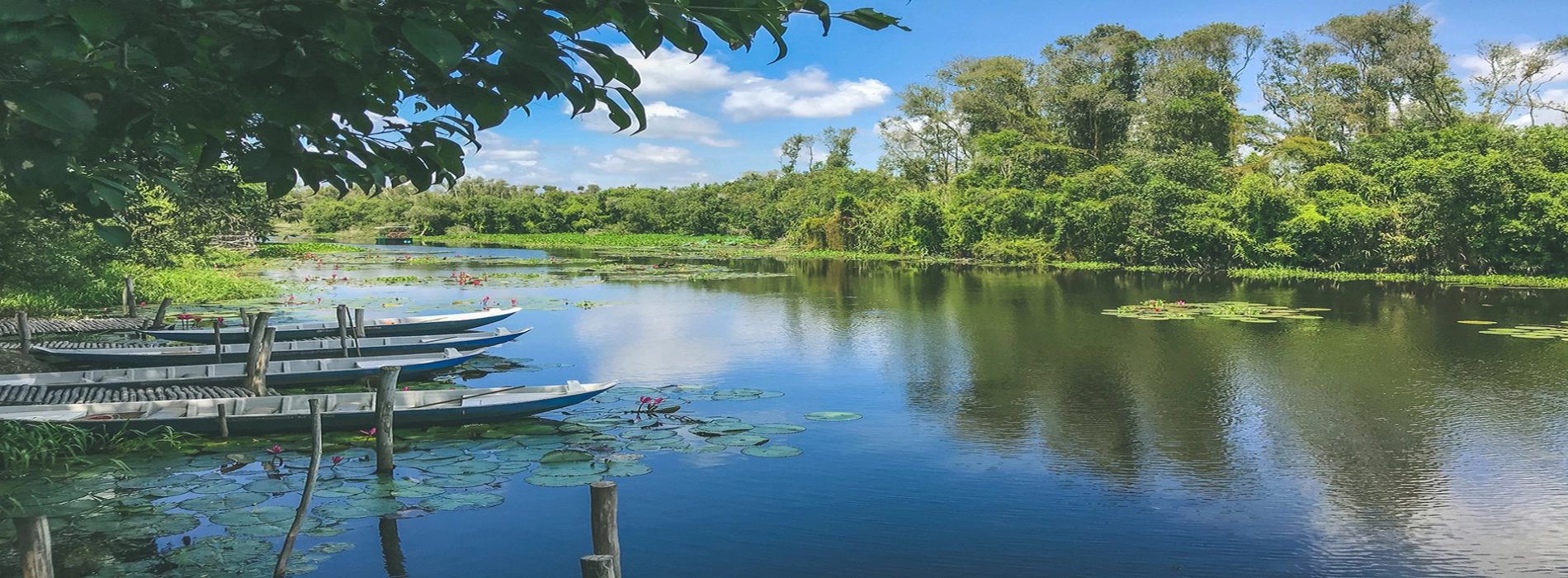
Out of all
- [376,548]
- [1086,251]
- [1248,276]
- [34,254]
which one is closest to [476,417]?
[376,548]

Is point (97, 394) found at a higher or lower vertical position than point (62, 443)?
higher

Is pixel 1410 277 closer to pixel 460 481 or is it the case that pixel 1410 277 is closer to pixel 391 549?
pixel 460 481

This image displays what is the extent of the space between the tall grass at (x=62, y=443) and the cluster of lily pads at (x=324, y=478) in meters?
0.21

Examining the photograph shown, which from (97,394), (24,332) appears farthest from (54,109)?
(24,332)

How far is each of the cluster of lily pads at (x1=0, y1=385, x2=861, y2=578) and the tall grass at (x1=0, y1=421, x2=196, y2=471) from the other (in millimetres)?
211

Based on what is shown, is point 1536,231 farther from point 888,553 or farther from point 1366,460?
point 888,553

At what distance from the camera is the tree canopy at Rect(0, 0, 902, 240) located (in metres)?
1.84

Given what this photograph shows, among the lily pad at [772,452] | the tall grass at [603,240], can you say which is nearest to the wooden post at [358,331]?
the lily pad at [772,452]

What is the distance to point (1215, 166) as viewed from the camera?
34.1 meters

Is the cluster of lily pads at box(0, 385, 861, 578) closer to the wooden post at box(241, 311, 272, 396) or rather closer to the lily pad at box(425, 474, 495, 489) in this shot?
the lily pad at box(425, 474, 495, 489)

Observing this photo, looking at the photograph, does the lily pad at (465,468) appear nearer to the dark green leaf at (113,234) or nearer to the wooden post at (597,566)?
the wooden post at (597,566)

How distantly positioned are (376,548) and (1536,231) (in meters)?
28.2

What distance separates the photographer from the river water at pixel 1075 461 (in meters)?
6.45

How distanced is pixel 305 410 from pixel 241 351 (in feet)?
16.8
